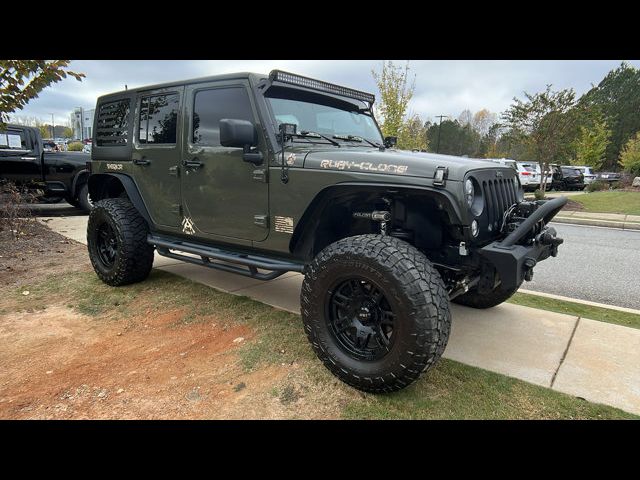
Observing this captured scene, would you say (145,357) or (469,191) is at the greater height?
(469,191)

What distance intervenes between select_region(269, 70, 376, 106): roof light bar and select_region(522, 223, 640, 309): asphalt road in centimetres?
306

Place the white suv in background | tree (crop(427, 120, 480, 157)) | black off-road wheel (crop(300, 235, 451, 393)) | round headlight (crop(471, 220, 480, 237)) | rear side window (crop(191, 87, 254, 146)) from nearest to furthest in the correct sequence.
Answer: black off-road wheel (crop(300, 235, 451, 393)) → round headlight (crop(471, 220, 480, 237)) → rear side window (crop(191, 87, 254, 146)) → the white suv in background → tree (crop(427, 120, 480, 157))

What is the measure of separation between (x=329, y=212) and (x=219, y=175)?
109 cm

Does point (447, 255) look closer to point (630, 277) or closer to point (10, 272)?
point (630, 277)

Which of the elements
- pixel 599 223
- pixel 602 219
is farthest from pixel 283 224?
pixel 602 219

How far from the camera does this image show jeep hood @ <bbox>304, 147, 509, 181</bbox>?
99.4 inches

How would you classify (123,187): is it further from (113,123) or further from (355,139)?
(355,139)

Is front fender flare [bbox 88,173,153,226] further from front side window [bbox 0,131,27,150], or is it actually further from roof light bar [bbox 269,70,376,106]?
front side window [bbox 0,131,27,150]

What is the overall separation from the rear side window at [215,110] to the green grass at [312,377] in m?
1.62

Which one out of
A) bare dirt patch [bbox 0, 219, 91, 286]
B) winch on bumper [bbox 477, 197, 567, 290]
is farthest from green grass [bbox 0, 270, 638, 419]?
bare dirt patch [bbox 0, 219, 91, 286]

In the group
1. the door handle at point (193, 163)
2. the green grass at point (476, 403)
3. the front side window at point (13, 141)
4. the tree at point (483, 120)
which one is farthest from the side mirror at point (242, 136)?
the tree at point (483, 120)

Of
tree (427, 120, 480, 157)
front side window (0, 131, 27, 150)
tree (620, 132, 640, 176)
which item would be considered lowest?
front side window (0, 131, 27, 150)

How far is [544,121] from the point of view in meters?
15.2

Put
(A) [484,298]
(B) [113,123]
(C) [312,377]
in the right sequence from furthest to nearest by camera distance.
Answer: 1. (B) [113,123]
2. (A) [484,298]
3. (C) [312,377]
